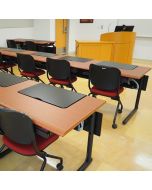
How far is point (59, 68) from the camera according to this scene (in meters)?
2.86

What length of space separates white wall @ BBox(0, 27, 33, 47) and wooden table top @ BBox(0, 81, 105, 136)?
16.8 feet

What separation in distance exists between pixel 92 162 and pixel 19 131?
3.06 ft

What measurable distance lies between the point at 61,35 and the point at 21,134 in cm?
731

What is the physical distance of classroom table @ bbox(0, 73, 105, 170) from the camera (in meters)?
1.25

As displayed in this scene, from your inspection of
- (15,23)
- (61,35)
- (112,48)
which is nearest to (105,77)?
(112,48)

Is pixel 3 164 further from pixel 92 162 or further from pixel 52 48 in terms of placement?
pixel 52 48

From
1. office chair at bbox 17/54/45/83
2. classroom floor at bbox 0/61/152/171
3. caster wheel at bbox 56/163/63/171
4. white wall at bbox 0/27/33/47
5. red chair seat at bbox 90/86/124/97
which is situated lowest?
classroom floor at bbox 0/61/152/171

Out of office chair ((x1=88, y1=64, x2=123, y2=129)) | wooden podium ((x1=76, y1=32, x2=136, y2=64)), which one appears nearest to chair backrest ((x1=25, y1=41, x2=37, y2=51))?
wooden podium ((x1=76, y1=32, x2=136, y2=64))

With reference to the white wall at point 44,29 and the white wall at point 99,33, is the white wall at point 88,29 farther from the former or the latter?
the white wall at point 44,29

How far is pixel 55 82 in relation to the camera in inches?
119

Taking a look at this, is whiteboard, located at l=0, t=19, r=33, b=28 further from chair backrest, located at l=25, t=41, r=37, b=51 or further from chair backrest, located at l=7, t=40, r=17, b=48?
chair backrest, located at l=25, t=41, r=37, b=51

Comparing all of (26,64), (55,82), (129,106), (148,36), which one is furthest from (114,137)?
(148,36)

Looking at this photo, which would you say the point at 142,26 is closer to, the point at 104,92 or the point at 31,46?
the point at 31,46

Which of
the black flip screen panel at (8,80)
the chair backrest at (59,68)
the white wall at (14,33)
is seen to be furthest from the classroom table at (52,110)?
the white wall at (14,33)
